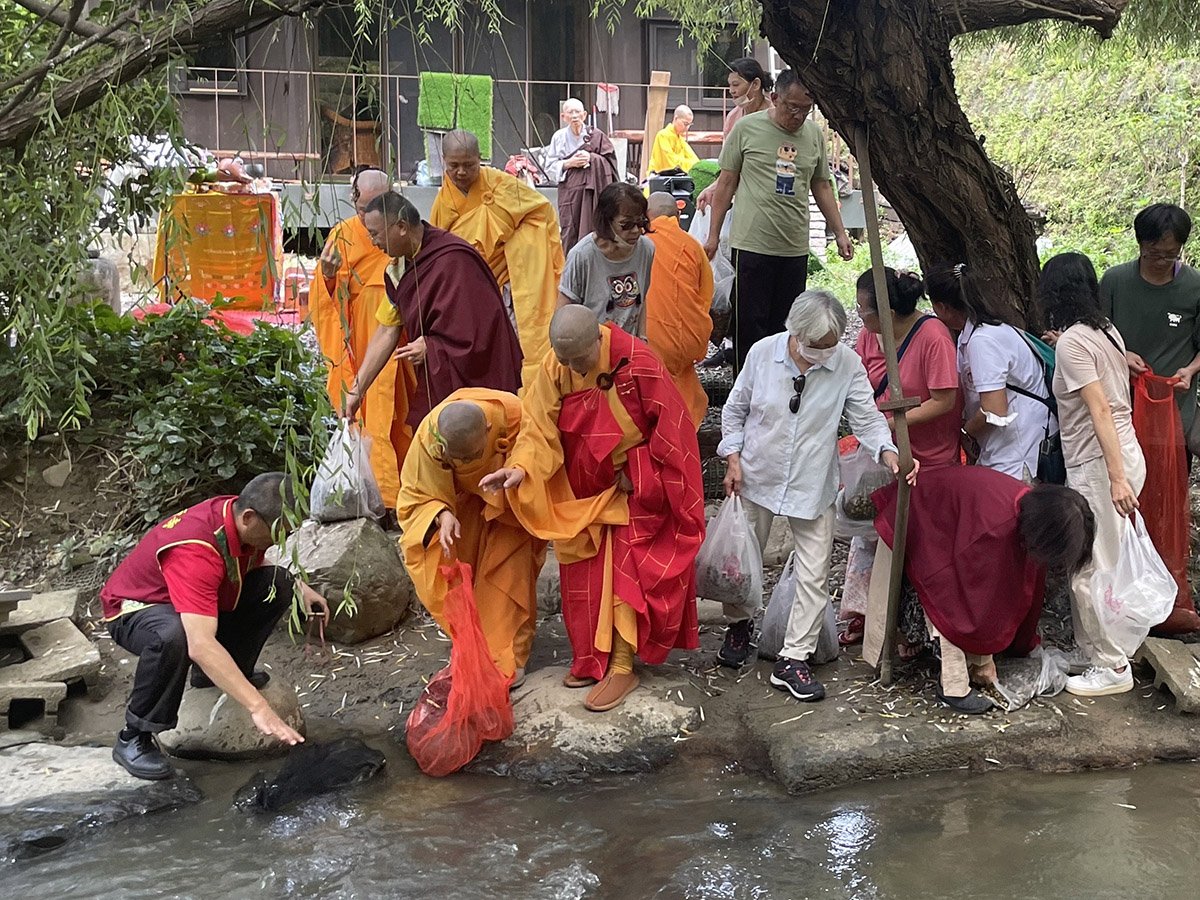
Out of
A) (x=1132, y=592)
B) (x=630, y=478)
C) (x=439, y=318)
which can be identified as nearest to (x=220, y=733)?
(x=630, y=478)

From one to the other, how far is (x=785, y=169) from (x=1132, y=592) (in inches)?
106

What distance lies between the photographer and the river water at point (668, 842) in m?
3.70

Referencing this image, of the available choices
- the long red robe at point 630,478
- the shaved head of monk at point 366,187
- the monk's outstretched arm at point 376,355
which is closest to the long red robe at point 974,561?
the long red robe at point 630,478

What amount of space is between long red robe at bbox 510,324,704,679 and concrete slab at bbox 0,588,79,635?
223 cm

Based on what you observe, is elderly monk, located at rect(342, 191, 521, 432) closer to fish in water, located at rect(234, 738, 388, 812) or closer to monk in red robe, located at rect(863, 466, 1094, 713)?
fish in water, located at rect(234, 738, 388, 812)

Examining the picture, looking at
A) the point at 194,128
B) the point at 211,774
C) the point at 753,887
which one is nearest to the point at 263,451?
the point at 211,774

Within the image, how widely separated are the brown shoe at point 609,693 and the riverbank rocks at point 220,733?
1134 mm

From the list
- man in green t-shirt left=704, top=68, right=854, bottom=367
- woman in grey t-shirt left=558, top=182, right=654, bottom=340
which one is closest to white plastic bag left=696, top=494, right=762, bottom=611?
woman in grey t-shirt left=558, top=182, right=654, bottom=340

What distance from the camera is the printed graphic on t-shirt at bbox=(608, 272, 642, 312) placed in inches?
217

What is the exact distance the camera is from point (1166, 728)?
449 centimetres

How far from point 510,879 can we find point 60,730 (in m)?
2.09

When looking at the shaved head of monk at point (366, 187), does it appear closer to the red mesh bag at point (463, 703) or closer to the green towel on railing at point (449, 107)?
the red mesh bag at point (463, 703)

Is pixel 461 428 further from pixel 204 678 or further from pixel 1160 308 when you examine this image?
pixel 1160 308

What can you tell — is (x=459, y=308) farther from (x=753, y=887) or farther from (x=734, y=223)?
(x=753, y=887)
